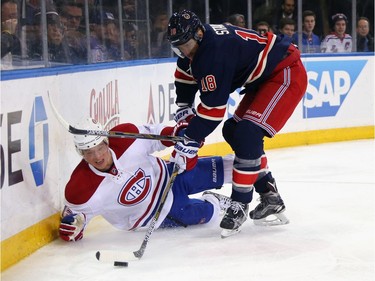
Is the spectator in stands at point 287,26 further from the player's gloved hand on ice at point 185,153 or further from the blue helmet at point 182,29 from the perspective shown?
the blue helmet at point 182,29

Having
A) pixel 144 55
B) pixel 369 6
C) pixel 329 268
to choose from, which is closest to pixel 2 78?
pixel 329 268

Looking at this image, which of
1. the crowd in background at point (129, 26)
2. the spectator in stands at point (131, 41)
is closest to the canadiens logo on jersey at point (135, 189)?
the crowd in background at point (129, 26)

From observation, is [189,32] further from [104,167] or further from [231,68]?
[104,167]

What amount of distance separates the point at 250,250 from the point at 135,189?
0.55 meters

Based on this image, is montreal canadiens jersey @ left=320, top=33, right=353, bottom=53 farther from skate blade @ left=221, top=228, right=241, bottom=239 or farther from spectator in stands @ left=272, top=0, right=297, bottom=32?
skate blade @ left=221, top=228, right=241, bottom=239

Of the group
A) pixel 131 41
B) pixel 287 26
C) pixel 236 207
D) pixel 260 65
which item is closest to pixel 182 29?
pixel 260 65

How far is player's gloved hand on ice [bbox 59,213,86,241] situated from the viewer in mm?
3373

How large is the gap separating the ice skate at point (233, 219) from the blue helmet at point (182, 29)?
745 millimetres

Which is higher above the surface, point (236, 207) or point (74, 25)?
point (74, 25)

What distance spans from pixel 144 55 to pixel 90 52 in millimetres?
965

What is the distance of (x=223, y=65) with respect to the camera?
10.6 feet

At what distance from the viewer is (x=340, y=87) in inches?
255

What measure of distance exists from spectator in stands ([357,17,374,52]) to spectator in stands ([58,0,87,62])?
3.01 m

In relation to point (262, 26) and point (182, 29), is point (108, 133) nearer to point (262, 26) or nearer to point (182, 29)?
point (182, 29)
